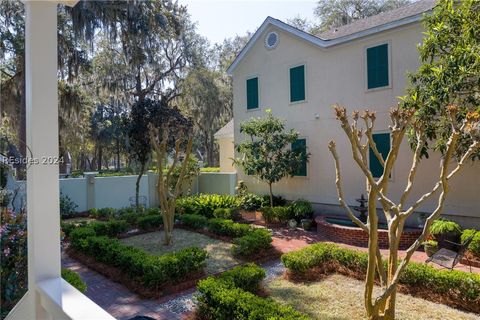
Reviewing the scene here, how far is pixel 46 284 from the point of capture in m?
1.76

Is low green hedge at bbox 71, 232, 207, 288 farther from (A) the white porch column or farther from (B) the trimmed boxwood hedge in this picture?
(A) the white porch column

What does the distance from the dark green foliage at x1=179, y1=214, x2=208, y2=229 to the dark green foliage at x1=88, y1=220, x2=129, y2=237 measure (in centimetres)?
174

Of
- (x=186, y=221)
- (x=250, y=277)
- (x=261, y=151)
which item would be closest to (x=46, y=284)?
(x=250, y=277)

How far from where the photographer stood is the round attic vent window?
12406 millimetres

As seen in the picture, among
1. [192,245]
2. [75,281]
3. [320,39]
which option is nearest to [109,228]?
[192,245]

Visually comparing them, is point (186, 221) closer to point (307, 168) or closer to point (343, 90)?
point (307, 168)

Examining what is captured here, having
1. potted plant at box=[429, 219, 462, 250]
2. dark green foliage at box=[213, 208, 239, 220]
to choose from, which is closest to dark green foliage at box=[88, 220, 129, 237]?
dark green foliage at box=[213, 208, 239, 220]

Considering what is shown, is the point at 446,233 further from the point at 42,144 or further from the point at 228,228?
the point at 42,144

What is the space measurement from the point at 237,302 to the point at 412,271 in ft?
9.92

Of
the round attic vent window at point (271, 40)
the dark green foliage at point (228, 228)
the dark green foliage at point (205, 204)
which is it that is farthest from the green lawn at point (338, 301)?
the round attic vent window at point (271, 40)

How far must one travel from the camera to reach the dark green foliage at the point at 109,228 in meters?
8.78

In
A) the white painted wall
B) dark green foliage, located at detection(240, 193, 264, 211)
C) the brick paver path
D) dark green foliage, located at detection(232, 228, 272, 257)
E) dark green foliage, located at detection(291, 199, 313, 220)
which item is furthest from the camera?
dark green foliage, located at detection(240, 193, 264, 211)

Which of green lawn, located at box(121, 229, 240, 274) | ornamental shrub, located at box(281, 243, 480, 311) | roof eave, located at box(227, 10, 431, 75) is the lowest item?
green lawn, located at box(121, 229, 240, 274)

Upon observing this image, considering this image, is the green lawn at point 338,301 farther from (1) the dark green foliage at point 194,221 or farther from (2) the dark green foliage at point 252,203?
(2) the dark green foliage at point 252,203
